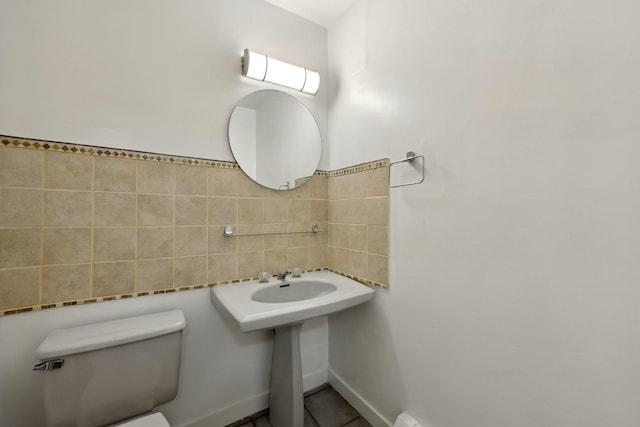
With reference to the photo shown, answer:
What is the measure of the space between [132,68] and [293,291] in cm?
138

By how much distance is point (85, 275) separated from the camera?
113 cm

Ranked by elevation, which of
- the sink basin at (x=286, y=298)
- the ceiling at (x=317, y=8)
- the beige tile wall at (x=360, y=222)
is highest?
the ceiling at (x=317, y=8)

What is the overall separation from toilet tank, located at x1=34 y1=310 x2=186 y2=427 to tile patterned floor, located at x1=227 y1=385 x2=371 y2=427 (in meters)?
0.62

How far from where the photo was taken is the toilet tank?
2.98 ft

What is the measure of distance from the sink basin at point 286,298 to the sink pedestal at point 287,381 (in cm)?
20

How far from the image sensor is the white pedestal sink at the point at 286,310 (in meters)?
1.11

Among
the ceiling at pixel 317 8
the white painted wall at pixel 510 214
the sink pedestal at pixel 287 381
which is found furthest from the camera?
the ceiling at pixel 317 8

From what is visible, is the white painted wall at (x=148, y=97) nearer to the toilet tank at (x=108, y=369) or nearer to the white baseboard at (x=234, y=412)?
the white baseboard at (x=234, y=412)

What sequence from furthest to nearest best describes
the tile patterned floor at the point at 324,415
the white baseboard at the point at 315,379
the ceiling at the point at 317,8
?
the white baseboard at the point at 315,379 → the ceiling at the point at 317,8 → the tile patterned floor at the point at 324,415

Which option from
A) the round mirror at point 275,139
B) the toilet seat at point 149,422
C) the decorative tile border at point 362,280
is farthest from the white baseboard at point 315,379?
the round mirror at point 275,139

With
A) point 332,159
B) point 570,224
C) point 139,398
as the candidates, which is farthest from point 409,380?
point 332,159

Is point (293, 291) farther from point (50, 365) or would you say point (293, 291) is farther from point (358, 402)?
point (50, 365)

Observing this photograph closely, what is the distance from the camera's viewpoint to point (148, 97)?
1.26 metres

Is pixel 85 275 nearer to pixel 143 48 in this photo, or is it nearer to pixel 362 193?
pixel 143 48
